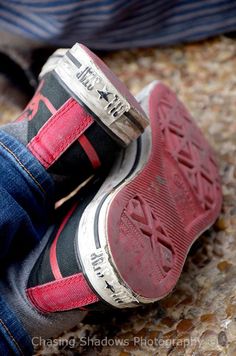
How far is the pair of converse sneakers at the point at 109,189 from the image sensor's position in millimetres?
763

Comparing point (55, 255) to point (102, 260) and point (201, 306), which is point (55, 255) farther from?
point (201, 306)

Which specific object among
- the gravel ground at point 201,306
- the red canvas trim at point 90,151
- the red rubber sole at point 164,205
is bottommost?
the gravel ground at point 201,306

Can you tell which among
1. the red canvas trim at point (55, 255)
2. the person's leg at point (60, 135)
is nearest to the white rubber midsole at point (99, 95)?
the person's leg at point (60, 135)

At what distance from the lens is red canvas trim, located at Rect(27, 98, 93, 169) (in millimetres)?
831

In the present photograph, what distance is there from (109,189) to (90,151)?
0.06 m

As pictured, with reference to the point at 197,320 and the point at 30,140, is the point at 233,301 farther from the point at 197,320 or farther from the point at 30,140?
the point at 30,140

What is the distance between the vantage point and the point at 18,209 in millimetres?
809

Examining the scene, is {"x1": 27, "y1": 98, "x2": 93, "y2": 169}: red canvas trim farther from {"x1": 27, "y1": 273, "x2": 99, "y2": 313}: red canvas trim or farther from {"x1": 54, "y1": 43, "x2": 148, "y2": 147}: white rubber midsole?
{"x1": 27, "y1": 273, "x2": 99, "y2": 313}: red canvas trim

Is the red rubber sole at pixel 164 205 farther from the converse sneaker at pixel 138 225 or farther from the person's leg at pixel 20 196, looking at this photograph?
the person's leg at pixel 20 196

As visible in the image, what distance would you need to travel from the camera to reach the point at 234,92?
1179mm

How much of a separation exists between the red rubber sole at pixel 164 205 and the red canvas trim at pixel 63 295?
2.4 inches

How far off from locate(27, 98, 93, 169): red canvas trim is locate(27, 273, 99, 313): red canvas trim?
0.49 ft

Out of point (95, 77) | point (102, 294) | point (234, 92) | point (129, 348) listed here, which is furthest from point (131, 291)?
point (234, 92)

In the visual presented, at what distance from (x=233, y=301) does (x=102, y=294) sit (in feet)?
0.60
